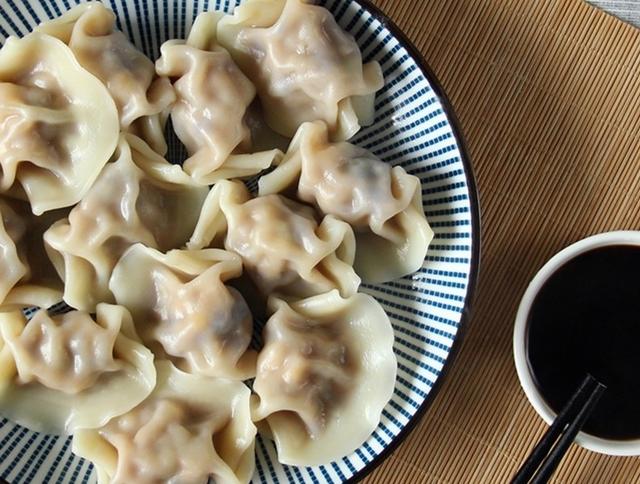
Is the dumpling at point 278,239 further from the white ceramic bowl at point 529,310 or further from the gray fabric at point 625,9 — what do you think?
the gray fabric at point 625,9

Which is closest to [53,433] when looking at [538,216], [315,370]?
[315,370]

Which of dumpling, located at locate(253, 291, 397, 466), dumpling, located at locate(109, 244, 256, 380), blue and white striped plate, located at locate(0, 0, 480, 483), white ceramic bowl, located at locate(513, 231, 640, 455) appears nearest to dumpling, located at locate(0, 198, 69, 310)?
dumpling, located at locate(109, 244, 256, 380)

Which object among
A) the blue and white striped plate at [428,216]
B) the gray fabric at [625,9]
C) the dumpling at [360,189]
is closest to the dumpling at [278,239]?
the dumpling at [360,189]

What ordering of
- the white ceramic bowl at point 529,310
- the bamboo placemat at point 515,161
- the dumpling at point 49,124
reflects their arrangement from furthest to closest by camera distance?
the bamboo placemat at point 515,161 → the white ceramic bowl at point 529,310 → the dumpling at point 49,124

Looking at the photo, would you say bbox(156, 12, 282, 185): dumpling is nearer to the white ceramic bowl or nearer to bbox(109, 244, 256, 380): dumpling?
bbox(109, 244, 256, 380): dumpling

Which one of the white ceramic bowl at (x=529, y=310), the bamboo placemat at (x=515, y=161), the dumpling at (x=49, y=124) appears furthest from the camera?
the bamboo placemat at (x=515, y=161)

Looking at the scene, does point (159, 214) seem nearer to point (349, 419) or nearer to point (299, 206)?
point (299, 206)
